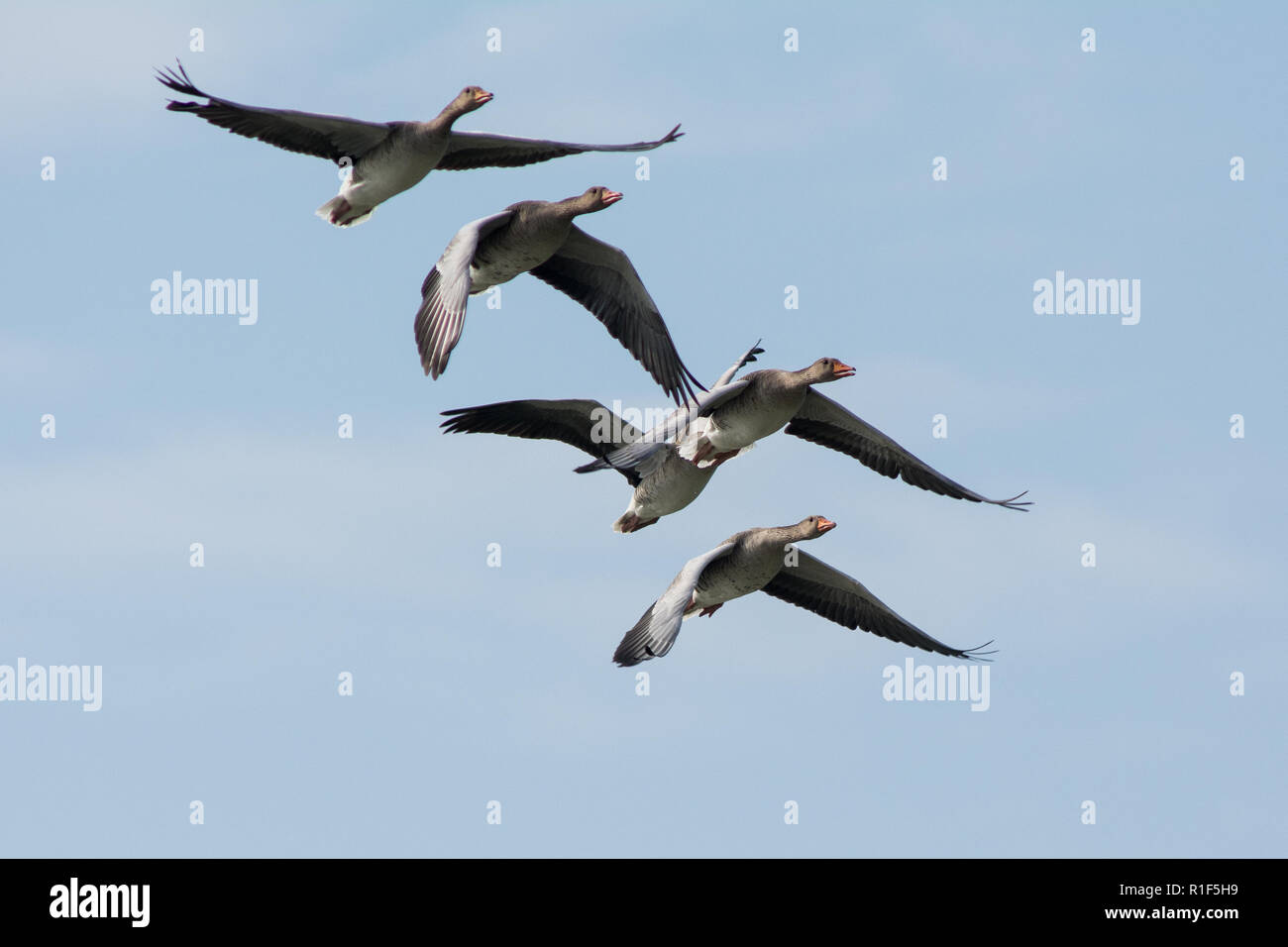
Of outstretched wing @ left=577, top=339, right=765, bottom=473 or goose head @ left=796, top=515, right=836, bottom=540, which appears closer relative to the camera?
outstretched wing @ left=577, top=339, right=765, bottom=473

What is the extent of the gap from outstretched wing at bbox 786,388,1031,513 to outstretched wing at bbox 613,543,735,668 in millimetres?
2986

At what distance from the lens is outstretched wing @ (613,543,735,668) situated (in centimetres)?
2166

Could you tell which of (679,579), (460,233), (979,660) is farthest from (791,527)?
(460,233)

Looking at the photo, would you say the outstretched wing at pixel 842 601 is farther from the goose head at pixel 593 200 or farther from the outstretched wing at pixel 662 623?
the goose head at pixel 593 200

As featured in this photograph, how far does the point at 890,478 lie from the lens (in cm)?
2616

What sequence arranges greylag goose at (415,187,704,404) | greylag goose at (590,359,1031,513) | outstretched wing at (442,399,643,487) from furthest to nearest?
1. outstretched wing at (442,399,643,487)
2. greylag goose at (590,359,1031,513)
3. greylag goose at (415,187,704,404)

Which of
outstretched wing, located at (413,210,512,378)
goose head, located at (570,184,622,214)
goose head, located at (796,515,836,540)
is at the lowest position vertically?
goose head, located at (796,515,836,540)

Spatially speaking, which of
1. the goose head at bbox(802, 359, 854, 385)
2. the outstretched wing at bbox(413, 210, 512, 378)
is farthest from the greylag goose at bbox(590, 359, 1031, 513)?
the outstretched wing at bbox(413, 210, 512, 378)

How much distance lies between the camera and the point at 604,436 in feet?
81.3

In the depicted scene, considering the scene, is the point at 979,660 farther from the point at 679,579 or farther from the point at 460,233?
the point at 460,233

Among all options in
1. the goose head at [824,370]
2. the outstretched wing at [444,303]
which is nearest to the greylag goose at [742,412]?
the goose head at [824,370]

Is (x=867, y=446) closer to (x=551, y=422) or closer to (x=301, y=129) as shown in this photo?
(x=551, y=422)

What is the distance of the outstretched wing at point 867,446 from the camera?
25.5 meters

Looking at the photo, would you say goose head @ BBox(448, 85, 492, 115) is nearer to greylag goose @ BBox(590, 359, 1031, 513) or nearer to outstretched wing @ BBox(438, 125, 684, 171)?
outstretched wing @ BBox(438, 125, 684, 171)
